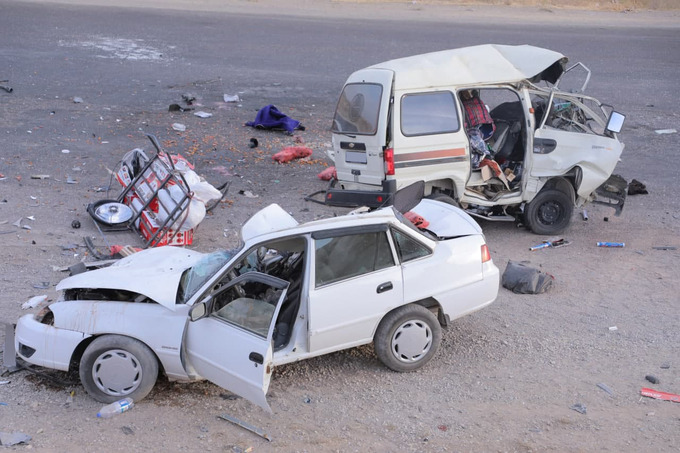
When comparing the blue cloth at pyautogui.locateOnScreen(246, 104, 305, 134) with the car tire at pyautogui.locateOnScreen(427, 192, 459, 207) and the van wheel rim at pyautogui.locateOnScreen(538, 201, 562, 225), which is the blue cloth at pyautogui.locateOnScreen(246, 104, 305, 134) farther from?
the van wheel rim at pyautogui.locateOnScreen(538, 201, 562, 225)

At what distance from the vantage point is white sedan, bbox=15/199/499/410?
6.27 metres

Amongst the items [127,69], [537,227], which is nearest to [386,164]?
[537,227]

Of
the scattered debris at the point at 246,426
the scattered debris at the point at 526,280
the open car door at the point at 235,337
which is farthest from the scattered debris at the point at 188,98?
the scattered debris at the point at 246,426

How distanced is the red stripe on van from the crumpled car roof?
886 mm

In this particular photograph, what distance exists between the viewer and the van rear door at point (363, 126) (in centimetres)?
1015

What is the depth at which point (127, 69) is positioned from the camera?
1980 centimetres

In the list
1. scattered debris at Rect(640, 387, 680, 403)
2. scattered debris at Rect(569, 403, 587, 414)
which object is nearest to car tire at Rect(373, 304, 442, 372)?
scattered debris at Rect(569, 403, 587, 414)

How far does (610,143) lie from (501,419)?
565 centimetres

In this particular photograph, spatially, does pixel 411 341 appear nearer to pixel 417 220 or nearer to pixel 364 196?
pixel 417 220

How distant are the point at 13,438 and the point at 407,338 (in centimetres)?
336

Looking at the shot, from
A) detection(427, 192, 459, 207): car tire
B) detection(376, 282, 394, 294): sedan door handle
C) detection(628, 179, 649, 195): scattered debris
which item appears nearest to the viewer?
detection(376, 282, 394, 294): sedan door handle

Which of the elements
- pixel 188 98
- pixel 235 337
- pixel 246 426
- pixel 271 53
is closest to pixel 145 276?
pixel 235 337

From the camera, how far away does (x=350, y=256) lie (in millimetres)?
6766

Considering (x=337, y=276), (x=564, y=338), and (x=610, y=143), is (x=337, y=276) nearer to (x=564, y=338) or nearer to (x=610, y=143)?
(x=564, y=338)
